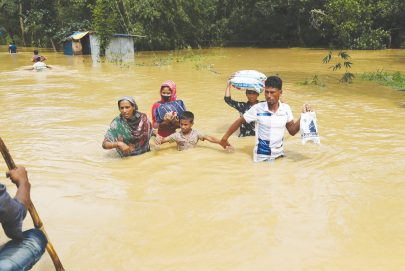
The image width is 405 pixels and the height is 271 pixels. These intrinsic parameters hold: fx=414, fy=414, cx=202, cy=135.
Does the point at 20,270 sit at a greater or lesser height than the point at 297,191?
greater

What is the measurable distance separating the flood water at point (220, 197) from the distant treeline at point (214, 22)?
15948 millimetres

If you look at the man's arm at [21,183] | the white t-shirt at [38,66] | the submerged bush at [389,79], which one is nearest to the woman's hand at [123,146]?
the man's arm at [21,183]

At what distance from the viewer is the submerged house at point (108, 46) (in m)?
23.5

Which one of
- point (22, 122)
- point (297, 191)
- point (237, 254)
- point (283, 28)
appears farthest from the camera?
point (283, 28)

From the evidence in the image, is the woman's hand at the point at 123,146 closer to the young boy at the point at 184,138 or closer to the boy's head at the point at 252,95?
the young boy at the point at 184,138

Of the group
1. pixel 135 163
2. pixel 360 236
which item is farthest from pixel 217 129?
pixel 360 236

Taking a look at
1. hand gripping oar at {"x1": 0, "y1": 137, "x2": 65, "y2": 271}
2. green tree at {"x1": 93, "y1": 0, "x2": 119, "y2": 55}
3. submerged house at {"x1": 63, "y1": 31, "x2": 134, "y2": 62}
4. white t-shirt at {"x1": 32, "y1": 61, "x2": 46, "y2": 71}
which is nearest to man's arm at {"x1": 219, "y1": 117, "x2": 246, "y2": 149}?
hand gripping oar at {"x1": 0, "y1": 137, "x2": 65, "y2": 271}

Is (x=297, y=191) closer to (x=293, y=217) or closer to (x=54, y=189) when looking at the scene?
(x=293, y=217)

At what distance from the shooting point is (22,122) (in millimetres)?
8203

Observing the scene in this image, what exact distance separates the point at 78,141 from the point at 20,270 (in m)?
4.70

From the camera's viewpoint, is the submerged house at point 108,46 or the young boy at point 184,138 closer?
the young boy at point 184,138

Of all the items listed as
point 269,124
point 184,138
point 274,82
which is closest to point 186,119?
point 184,138

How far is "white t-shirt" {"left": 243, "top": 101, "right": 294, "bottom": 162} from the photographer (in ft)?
15.8

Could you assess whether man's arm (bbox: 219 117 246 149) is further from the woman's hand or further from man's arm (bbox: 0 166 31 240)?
man's arm (bbox: 0 166 31 240)
